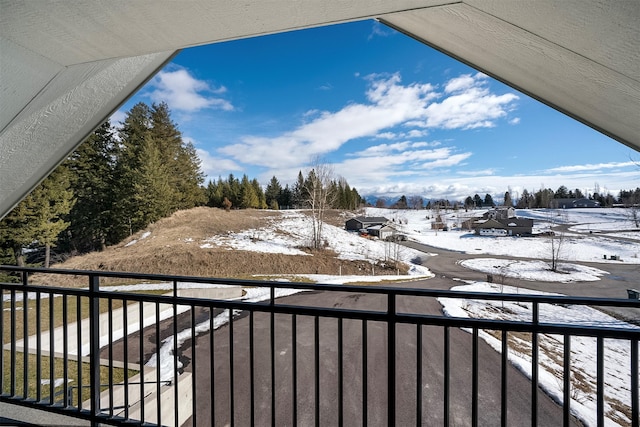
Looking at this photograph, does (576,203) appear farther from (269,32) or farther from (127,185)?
(127,185)

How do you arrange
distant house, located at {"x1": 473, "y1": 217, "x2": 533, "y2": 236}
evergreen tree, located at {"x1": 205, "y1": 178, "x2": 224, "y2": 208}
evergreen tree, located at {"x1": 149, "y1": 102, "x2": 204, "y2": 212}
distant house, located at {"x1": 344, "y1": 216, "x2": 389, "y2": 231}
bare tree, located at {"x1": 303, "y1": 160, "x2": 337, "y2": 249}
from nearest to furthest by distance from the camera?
evergreen tree, located at {"x1": 149, "y1": 102, "x2": 204, "y2": 212} < bare tree, located at {"x1": 303, "y1": 160, "x2": 337, "y2": 249} < distant house, located at {"x1": 344, "y1": 216, "x2": 389, "y2": 231} < distant house, located at {"x1": 473, "y1": 217, "x2": 533, "y2": 236} < evergreen tree, located at {"x1": 205, "y1": 178, "x2": 224, "y2": 208}

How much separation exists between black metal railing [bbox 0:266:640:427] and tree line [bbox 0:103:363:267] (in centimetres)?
342

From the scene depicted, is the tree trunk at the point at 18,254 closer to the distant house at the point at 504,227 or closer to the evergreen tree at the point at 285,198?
the evergreen tree at the point at 285,198

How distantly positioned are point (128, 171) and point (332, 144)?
39.8 feet

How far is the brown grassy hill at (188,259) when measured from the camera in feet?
36.7

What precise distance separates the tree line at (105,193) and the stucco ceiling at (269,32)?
36.3 feet

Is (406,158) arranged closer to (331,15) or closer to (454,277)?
(454,277)

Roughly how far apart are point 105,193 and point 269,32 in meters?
15.7

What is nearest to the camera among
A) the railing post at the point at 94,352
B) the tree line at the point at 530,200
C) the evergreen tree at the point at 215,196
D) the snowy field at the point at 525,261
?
the railing post at the point at 94,352

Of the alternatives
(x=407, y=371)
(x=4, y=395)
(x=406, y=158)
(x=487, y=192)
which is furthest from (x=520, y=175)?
(x=4, y=395)

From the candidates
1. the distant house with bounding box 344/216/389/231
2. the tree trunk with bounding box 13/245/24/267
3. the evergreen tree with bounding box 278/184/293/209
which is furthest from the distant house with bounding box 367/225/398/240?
the tree trunk with bounding box 13/245/24/267

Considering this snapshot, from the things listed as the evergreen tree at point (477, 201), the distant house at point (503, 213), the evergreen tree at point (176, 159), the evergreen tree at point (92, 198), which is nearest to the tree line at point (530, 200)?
the evergreen tree at point (477, 201)

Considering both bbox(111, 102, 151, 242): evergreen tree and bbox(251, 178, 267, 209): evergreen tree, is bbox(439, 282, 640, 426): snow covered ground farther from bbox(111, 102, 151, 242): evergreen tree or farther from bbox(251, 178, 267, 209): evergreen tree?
bbox(251, 178, 267, 209): evergreen tree

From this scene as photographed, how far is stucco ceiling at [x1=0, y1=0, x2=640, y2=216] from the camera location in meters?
0.80
